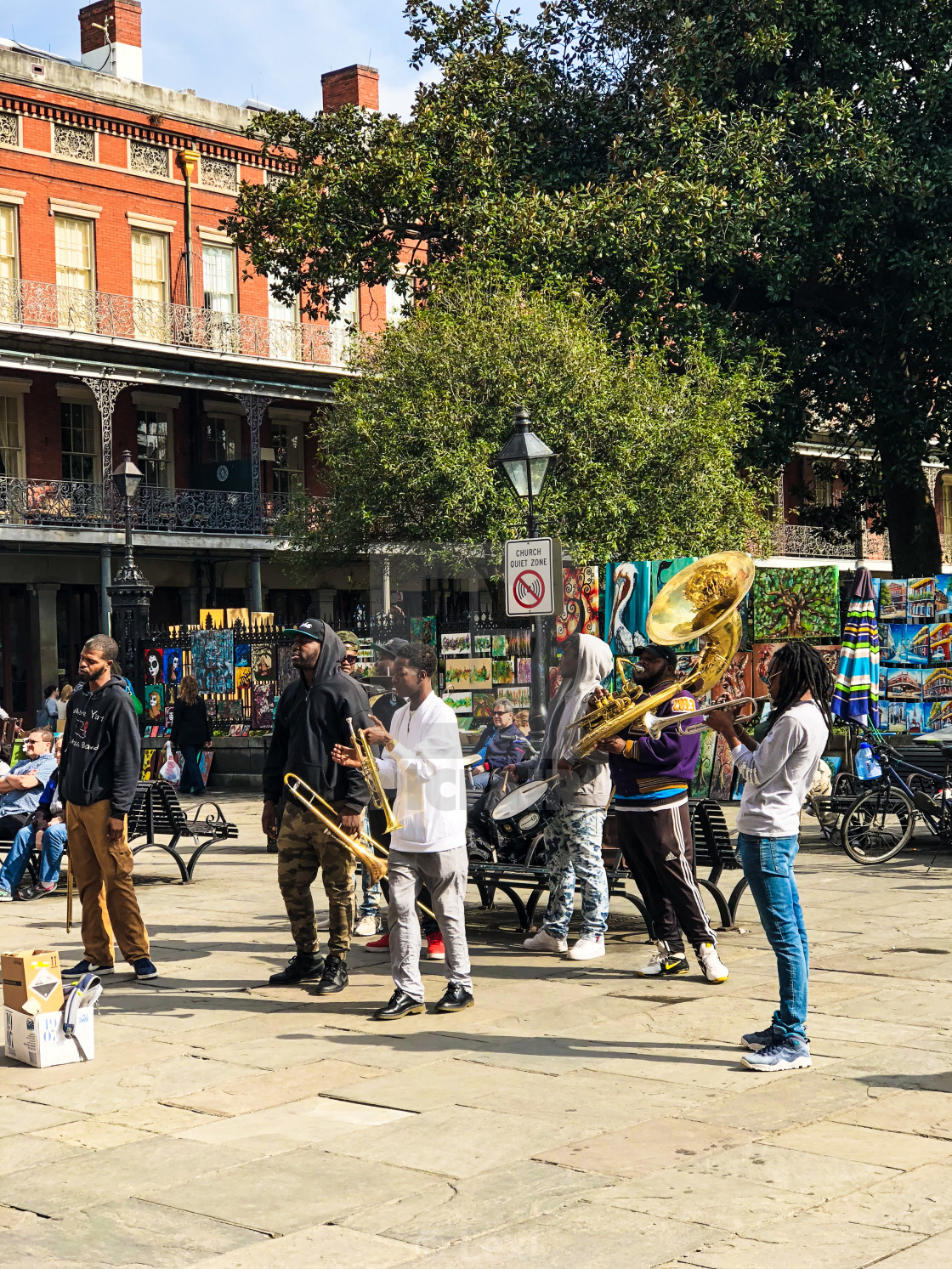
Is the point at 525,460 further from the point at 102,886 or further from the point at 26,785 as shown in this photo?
the point at 102,886

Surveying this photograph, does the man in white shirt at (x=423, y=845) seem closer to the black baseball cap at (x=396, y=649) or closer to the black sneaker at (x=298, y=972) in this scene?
the black baseball cap at (x=396, y=649)

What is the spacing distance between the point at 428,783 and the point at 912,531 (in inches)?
805

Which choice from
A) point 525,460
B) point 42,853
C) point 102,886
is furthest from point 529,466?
point 102,886

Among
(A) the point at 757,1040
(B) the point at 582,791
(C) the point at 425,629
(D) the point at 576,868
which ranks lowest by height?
(A) the point at 757,1040

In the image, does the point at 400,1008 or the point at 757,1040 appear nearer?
the point at 757,1040

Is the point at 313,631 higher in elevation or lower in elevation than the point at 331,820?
higher

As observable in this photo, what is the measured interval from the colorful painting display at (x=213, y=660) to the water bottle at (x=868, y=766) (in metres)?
10.3

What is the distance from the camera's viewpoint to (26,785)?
38.2ft

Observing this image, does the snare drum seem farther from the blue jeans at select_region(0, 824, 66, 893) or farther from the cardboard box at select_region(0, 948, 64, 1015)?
the blue jeans at select_region(0, 824, 66, 893)

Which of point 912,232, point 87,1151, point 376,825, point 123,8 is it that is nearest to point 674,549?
point 912,232

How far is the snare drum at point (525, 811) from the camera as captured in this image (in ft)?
30.0

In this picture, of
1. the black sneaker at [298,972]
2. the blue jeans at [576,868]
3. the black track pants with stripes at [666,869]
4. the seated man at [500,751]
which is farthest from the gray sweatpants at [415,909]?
the seated man at [500,751]

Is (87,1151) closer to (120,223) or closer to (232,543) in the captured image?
(232,543)

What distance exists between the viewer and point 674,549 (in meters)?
21.1
